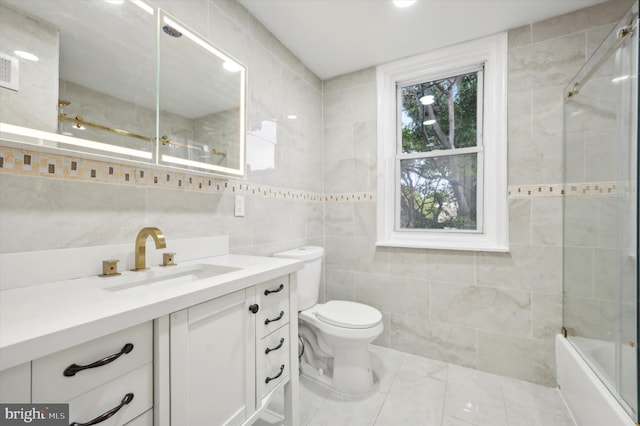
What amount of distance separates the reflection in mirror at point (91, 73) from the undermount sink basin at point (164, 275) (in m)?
0.46

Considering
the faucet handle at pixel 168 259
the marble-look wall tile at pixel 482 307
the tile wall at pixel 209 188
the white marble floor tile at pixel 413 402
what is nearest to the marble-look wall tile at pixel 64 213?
the tile wall at pixel 209 188

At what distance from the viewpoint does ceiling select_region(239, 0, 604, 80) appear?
1.72 m

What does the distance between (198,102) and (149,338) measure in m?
1.10

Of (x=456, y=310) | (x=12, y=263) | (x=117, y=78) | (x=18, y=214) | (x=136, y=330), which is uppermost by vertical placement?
(x=117, y=78)

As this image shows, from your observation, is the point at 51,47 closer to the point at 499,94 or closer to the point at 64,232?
the point at 64,232

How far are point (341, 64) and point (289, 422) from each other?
2.50m

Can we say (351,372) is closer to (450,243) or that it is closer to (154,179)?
(450,243)

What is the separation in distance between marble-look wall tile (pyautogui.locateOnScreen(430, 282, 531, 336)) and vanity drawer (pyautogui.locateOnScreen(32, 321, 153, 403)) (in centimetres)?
196

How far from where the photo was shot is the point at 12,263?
34.6 inches

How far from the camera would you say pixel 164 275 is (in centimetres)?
119

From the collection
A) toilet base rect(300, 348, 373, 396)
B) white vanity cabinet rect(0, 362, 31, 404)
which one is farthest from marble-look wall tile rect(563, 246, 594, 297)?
white vanity cabinet rect(0, 362, 31, 404)

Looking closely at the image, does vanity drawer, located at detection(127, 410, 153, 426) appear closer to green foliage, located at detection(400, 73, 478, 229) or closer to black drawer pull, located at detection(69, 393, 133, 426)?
black drawer pull, located at detection(69, 393, 133, 426)

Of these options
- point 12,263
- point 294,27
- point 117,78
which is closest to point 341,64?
point 294,27

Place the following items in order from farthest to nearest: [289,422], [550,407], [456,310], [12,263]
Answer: [456,310]
[550,407]
[289,422]
[12,263]
